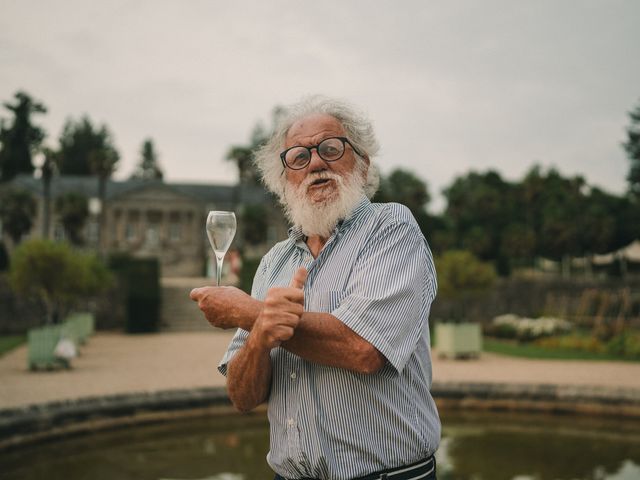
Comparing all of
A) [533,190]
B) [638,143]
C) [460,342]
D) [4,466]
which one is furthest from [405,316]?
[638,143]

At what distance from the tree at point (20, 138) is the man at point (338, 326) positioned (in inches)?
3125

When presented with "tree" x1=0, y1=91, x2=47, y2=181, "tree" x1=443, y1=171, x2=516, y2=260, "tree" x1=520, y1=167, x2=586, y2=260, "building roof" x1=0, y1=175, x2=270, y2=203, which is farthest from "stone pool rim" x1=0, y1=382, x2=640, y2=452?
"tree" x1=0, y1=91, x2=47, y2=181

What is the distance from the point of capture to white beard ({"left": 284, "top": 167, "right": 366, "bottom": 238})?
6.33 ft

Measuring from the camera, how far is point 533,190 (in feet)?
164

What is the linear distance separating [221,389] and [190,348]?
9.46 m

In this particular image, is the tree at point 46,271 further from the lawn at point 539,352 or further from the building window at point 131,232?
the building window at point 131,232

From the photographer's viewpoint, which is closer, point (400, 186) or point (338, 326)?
point (338, 326)

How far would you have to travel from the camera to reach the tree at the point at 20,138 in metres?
73.4

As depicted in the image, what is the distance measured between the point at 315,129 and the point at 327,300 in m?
0.58

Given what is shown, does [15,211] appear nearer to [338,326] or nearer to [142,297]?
[142,297]

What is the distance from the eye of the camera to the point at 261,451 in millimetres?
5918

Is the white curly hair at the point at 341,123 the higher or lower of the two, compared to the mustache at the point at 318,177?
higher

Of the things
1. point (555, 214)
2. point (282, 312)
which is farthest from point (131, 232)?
point (282, 312)

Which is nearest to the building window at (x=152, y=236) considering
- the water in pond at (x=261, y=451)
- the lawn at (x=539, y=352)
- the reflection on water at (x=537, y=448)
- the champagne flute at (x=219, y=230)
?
the lawn at (x=539, y=352)
